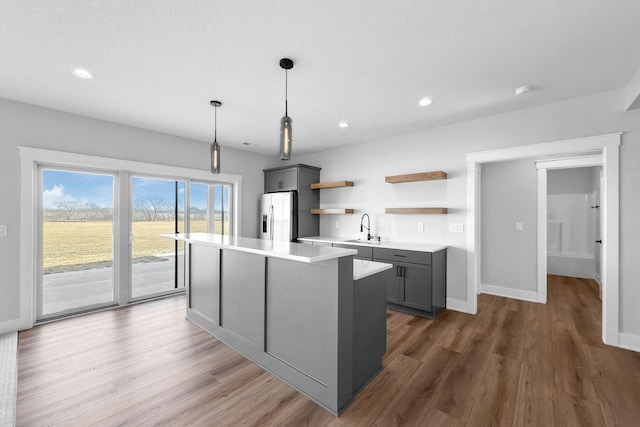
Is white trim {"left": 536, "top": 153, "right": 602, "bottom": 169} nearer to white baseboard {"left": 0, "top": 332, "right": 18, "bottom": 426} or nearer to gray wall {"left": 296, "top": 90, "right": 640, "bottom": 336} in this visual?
gray wall {"left": 296, "top": 90, "right": 640, "bottom": 336}

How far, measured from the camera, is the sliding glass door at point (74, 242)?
345 cm

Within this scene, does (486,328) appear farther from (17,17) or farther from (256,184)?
(17,17)

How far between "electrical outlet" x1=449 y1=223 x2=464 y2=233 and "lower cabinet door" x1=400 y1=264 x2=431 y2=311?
746 mm

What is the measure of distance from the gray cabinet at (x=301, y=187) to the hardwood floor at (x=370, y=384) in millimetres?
2531

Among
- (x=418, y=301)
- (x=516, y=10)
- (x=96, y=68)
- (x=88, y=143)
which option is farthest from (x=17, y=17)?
(x=418, y=301)

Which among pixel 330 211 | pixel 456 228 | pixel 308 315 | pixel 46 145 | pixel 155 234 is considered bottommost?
pixel 308 315

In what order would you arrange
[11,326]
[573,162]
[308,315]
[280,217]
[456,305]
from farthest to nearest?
[280,217] < [573,162] < [456,305] < [11,326] < [308,315]

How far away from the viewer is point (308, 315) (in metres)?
2.07

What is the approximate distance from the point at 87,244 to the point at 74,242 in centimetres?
14

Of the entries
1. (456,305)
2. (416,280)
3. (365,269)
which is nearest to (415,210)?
(416,280)

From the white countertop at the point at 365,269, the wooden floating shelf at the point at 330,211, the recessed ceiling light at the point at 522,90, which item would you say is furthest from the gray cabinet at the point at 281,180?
the recessed ceiling light at the point at 522,90

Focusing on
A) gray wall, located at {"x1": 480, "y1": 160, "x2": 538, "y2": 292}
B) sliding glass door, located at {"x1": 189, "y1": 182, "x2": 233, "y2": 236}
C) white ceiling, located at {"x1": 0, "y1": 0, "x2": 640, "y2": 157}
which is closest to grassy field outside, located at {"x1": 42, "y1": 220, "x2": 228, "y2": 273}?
sliding glass door, located at {"x1": 189, "y1": 182, "x2": 233, "y2": 236}

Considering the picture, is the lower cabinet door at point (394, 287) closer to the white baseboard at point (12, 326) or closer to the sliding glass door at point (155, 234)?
the sliding glass door at point (155, 234)

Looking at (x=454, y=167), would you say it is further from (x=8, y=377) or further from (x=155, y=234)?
(x=8, y=377)
